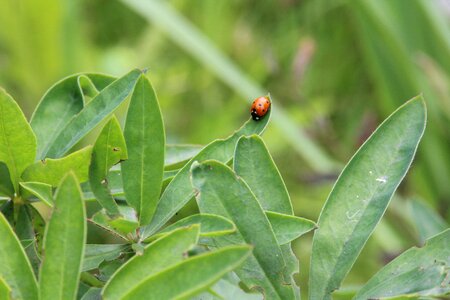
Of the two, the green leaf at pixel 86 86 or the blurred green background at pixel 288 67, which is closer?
the green leaf at pixel 86 86

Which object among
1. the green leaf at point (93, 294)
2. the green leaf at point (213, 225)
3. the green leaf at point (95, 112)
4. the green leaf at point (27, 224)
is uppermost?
the green leaf at point (95, 112)

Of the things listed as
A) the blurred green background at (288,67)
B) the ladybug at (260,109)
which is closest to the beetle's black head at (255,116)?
the ladybug at (260,109)

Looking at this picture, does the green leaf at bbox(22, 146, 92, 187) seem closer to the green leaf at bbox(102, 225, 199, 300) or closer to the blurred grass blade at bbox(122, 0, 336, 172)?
the green leaf at bbox(102, 225, 199, 300)

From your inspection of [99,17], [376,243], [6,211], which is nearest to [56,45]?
[99,17]

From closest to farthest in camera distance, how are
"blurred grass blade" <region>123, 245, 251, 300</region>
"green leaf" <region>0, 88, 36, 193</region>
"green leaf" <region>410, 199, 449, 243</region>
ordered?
"blurred grass blade" <region>123, 245, 251, 300</region>
"green leaf" <region>0, 88, 36, 193</region>
"green leaf" <region>410, 199, 449, 243</region>

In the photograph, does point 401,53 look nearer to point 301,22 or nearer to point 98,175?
point 301,22

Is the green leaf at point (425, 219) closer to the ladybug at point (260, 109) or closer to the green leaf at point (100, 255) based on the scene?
the ladybug at point (260, 109)

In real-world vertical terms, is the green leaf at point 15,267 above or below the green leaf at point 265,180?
below

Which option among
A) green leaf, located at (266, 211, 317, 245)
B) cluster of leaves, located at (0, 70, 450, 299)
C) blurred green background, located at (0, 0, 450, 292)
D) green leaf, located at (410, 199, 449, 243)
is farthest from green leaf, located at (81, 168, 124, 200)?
blurred green background, located at (0, 0, 450, 292)
